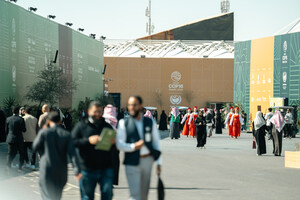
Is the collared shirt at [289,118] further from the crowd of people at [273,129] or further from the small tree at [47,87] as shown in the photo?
the crowd of people at [273,129]

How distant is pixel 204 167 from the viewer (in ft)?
55.9

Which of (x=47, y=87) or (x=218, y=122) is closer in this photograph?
(x=47, y=87)

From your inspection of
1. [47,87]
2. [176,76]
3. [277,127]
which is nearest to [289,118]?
[47,87]

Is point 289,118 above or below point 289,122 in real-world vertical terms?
above

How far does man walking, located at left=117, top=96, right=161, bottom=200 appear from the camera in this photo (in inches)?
294

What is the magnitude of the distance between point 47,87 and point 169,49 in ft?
131

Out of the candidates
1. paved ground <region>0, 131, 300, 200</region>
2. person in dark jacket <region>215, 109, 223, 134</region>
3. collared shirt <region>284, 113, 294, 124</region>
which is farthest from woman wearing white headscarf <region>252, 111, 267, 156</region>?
person in dark jacket <region>215, 109, 223, 134</region>

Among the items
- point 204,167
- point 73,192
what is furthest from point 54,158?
point 204,167

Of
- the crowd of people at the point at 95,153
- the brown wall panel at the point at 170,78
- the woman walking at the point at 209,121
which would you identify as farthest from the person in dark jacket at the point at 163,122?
the crowd of people at the point at 95,153

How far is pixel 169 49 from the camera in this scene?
78.1 meters

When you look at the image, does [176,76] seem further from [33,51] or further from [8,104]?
[8,104]

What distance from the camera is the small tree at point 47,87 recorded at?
38.8m

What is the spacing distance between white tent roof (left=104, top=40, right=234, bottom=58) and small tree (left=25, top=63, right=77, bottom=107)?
119ft

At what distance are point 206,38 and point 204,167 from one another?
238 feet
